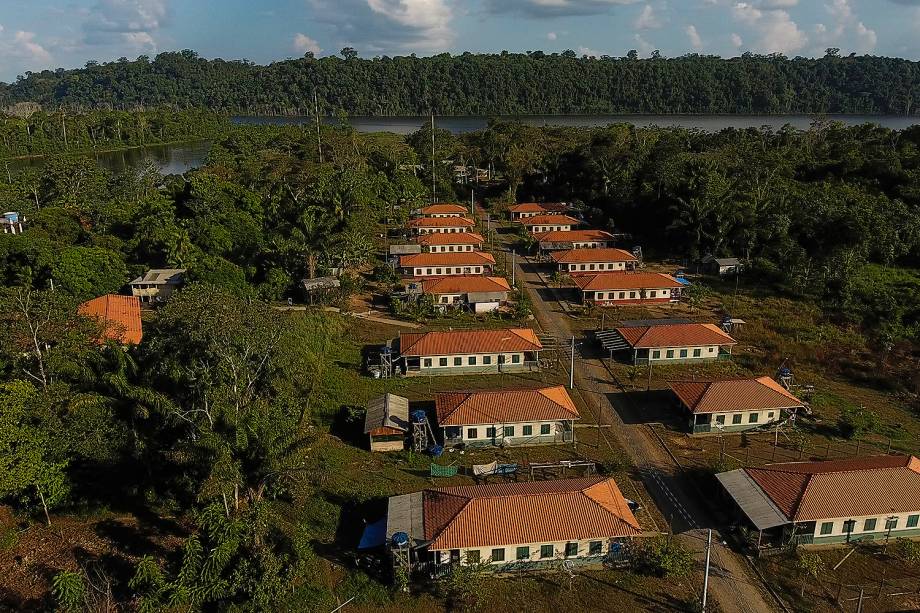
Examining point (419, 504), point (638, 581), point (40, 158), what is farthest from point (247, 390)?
point (40, 158)

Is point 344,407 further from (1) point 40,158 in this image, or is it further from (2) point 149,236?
(1) point 40,158

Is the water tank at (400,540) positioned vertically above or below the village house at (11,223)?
below

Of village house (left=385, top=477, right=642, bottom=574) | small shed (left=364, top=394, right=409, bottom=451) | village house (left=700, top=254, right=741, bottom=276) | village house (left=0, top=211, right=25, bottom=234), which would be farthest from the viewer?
village house (left=0, top=211, right=25, bottom=234)

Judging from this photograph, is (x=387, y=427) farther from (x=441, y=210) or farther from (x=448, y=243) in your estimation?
(x=441, y=210)

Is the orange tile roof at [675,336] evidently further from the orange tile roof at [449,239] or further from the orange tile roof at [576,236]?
the orange tile roof at [449,239]

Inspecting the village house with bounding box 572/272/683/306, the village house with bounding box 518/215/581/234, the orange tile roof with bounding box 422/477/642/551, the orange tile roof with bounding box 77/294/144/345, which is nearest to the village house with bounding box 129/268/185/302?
the orange tile roof with bounding box 77/294/144/345

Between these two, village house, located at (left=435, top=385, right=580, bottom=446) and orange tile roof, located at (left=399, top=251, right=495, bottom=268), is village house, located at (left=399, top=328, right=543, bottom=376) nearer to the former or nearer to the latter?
village house, located at (left=435, top=385, right=580, bottom=446)

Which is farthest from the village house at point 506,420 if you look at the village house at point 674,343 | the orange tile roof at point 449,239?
the orange tile roof at point 449,239
